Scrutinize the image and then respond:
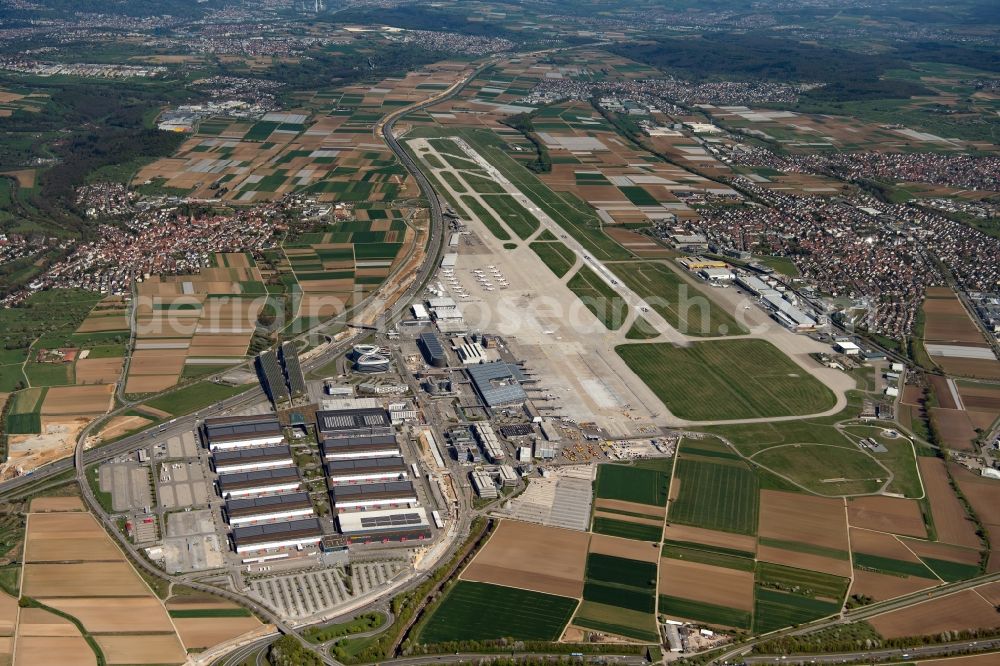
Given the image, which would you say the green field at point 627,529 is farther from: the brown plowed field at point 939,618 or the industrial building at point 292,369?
the industrial building at point 292,369

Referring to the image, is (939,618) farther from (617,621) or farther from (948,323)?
(948,323)

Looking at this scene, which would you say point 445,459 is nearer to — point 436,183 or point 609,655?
point 609,655

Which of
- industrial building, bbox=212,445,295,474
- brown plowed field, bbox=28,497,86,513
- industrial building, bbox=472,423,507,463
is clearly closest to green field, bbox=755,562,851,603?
industrial building, bbox=472,423,507,463

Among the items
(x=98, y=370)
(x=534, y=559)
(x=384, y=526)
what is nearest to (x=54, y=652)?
(x=384, y=526)

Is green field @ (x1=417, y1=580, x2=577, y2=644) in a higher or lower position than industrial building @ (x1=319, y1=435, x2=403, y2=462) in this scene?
lower

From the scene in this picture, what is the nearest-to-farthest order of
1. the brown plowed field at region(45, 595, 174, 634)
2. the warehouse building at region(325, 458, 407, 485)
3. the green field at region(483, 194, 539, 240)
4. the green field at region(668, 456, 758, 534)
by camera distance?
the brown plowed field at region(45, 595, 174, 634) → the green field at region(668, 456, 758, 534) → the warehouse building at region(325, 458, 407, 485) → the green field at region(483, 194, 539, 240)

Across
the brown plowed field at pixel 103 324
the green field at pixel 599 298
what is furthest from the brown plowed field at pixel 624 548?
the brown plowed field at pixel 103 324

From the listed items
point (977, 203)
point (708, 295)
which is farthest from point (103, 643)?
point (977, 203)

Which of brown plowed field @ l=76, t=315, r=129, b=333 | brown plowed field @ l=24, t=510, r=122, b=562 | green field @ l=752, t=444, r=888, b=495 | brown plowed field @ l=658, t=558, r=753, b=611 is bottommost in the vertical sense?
green field @ l=752, t=444, r=888, b=495

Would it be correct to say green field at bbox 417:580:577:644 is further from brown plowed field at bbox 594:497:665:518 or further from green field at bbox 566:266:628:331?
green field at bbox 566:266:628:331
